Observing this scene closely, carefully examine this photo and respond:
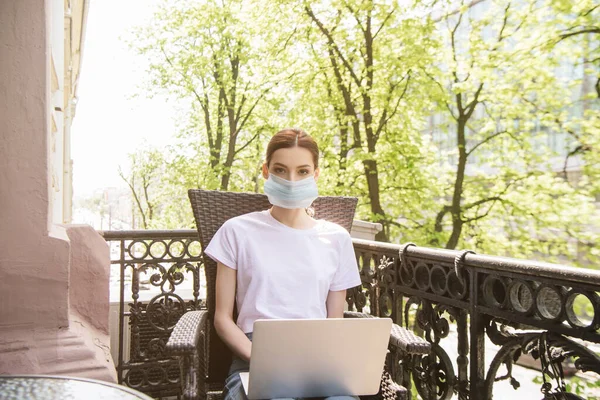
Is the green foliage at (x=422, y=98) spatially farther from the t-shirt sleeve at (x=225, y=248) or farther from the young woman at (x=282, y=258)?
the t-shirt sleeve at (x=225, y=248)

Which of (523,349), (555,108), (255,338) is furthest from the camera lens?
(555,108)

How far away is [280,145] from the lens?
2361 millimetres

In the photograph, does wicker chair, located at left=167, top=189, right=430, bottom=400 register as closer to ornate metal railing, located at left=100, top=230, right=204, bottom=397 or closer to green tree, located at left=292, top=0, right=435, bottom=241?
ornate metal railing, located at left=100, top=230, right=204, bottom=397

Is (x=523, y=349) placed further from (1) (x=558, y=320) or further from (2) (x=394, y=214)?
(2) (x=394, y=214)

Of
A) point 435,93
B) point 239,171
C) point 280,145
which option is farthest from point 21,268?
point 239,171

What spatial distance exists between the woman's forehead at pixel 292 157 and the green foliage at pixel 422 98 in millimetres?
10951

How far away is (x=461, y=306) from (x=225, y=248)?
112 cm

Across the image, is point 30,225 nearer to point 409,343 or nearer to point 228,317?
point 228,317

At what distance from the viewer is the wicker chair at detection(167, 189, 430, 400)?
1.97 metres

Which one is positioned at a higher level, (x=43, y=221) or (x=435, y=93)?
(x=435, y=93)

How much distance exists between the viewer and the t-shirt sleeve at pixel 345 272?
7.95ft

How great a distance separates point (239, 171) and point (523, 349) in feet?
62.0

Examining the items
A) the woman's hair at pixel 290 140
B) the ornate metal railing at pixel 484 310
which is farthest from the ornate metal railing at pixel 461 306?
the woman's hair at pixel 290 140

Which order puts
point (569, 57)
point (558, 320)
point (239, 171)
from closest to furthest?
1. point (558, 320)
2. point (569, 57)
3. point (239, 171)
